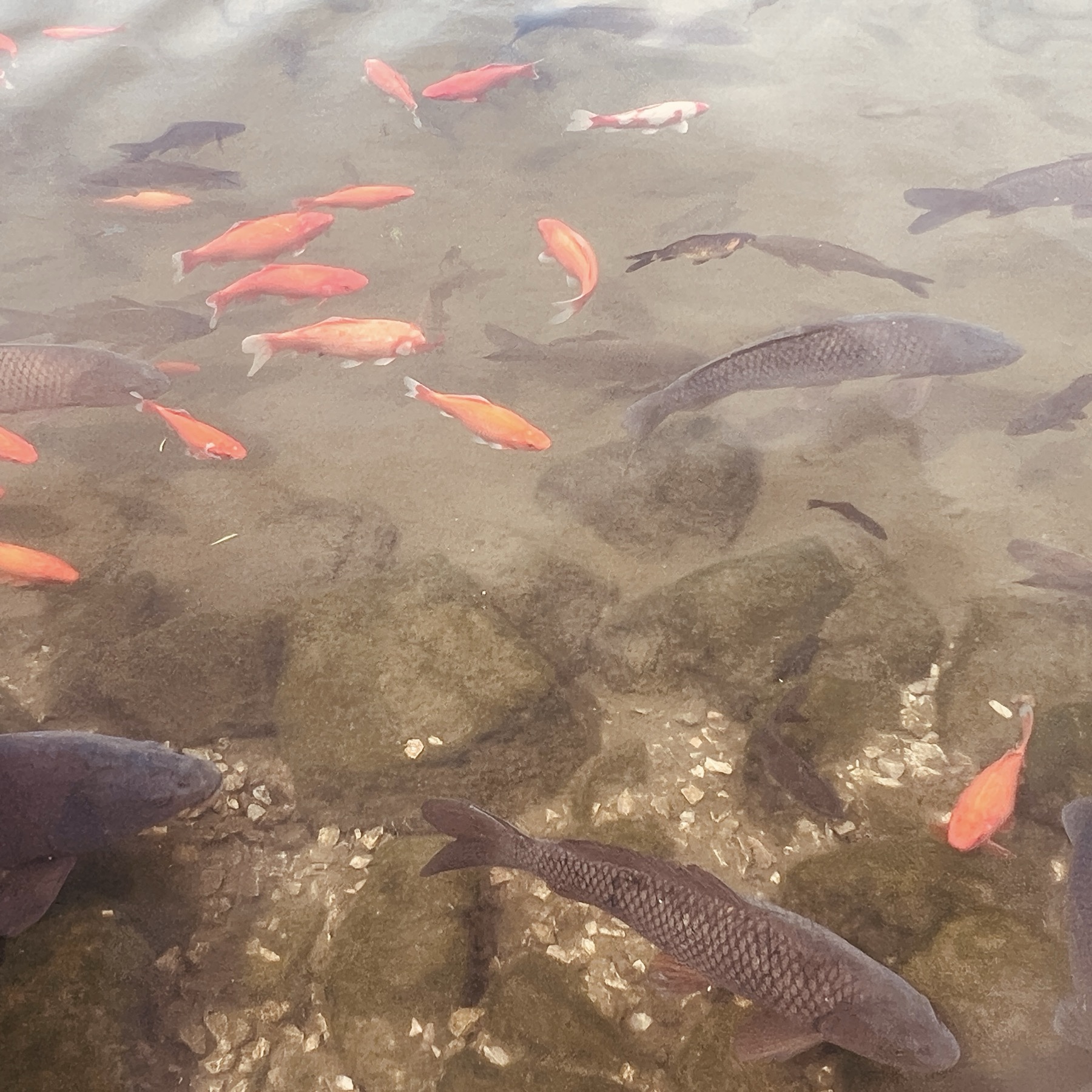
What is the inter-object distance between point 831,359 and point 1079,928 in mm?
2567

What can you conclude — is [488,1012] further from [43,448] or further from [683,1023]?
[43,448]

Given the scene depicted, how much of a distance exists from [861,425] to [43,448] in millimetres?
4427

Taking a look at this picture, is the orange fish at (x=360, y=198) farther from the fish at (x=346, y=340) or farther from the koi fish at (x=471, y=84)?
the fish at (x=346, y=340)

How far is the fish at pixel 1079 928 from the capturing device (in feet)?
7.57

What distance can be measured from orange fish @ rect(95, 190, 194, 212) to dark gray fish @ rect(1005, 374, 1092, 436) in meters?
5.81

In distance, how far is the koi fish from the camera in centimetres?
646

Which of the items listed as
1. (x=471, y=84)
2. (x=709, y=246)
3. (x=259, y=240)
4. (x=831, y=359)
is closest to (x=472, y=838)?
(x=831, y=359)

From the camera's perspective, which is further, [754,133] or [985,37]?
[985,37]

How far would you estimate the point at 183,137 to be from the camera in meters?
6.31

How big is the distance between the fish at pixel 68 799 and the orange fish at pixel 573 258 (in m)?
3.56

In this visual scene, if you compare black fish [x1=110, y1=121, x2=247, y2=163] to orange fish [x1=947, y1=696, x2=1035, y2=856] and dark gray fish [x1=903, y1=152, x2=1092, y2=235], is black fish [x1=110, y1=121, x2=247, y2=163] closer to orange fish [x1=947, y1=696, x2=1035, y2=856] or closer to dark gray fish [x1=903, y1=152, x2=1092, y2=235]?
dark gray fish [x1=903, y1=152, x2=1092, y2=235]

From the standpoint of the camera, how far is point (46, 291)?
18.4ft

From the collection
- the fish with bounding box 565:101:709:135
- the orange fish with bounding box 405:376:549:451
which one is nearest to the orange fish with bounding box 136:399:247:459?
the orange fish with bounding box 405:376:549:451

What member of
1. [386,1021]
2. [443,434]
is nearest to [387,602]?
[443,434]
